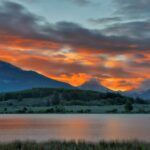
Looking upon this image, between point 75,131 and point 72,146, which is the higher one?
point 72,146

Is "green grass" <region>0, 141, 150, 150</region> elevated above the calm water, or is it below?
above

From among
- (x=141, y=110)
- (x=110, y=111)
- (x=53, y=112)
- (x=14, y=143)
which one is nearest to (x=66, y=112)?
(x=53, y=112)

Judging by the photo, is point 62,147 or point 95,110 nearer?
point 62,147

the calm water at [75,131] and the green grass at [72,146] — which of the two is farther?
the calm water at [75,131]

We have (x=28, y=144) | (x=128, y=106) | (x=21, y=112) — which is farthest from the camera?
(x=21, y=112)

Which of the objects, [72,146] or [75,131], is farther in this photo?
[75,131]

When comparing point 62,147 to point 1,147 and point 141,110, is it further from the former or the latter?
point 141,110

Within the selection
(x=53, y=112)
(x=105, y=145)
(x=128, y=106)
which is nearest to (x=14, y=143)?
(x=105, y=145)

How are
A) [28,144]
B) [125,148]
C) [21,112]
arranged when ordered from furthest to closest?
[21,112] → [28,144] → [125,148]

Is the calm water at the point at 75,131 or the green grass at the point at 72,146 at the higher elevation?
the green grass at the point at 72,146

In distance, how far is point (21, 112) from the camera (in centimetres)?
19100

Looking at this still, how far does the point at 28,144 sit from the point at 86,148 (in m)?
5.29

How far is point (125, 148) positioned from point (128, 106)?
146225 millimetres

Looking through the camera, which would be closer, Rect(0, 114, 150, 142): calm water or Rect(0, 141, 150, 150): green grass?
Rect(0, 141, 150, 150): green grass
